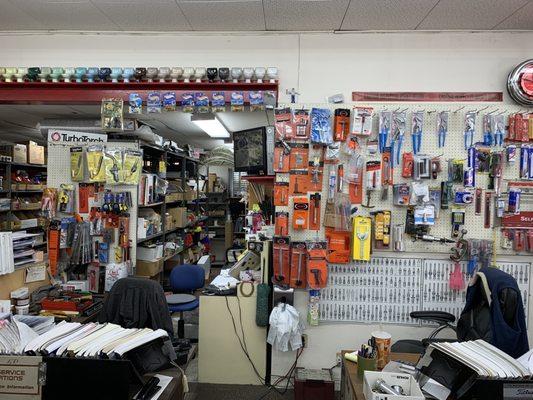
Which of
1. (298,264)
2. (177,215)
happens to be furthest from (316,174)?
(177,215)

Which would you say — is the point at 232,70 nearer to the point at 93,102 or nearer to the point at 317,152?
the point at 317,152

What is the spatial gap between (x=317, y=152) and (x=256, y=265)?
120 cm

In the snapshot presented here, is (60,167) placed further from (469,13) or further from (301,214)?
(469,13)

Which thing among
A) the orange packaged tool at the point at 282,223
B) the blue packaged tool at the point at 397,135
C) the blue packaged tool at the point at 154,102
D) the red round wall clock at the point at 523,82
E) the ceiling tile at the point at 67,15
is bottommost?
the orange packaged tool at the point at 282,223

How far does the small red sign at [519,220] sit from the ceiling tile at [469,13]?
1463 mm

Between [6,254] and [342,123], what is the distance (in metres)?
2.53

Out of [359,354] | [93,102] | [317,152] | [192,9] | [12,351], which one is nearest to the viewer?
[12,351]

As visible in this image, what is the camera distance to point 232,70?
115 inches

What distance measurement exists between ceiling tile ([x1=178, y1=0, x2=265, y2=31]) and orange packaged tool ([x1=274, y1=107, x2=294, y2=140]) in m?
0.72

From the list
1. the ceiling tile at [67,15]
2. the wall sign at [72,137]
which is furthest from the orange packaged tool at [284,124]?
the wall sign at [72,137]

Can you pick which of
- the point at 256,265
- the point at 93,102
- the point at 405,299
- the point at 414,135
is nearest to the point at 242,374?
the point at 256,265

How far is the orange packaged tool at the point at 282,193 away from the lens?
2861mm

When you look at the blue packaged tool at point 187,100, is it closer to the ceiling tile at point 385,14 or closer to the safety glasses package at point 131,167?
the safety glasses package at point 131,167

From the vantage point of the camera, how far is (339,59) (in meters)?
2.95
